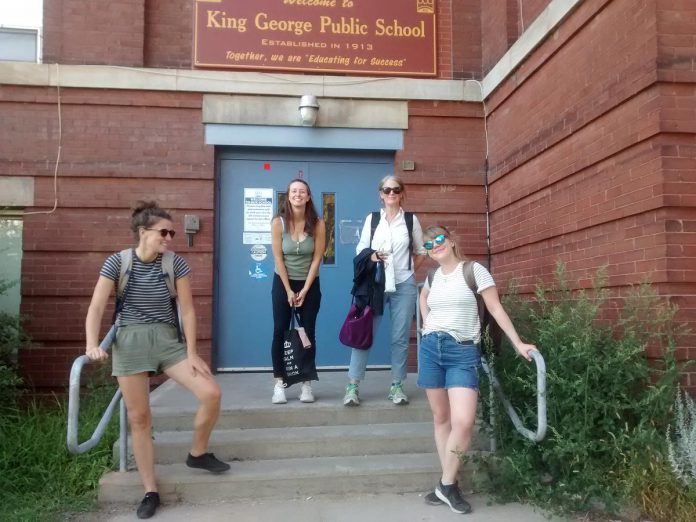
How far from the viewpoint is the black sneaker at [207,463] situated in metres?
3.63

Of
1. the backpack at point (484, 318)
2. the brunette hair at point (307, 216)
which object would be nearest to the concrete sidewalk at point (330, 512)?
the backpack at point (484, 318)

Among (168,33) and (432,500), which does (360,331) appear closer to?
(432,500)

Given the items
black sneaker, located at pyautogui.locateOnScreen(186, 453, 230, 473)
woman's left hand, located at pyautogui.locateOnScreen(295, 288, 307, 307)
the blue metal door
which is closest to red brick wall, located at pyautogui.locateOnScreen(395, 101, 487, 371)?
the blue metal door

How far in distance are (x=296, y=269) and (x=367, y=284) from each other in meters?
0.57

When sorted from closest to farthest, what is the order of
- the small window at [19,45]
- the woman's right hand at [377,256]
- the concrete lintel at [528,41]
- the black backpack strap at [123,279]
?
the black backpack strap at [123,279] < the woman's right hand at [377,256] < the concrete lintel at [528,41] < the small window at [19,45]

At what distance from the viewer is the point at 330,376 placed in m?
A: 5.71

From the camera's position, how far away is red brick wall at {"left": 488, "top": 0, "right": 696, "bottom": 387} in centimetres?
359

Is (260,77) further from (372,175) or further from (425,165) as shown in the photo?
(425,165)

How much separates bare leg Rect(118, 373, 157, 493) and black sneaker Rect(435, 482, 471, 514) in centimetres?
175

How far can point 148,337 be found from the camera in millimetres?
3357

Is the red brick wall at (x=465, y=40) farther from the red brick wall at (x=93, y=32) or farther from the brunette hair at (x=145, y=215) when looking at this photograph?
the brunette hair at (x=145, y=215)

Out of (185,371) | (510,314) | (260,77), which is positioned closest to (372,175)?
(260,77)

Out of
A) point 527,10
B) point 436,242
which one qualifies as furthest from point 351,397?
point 527,10

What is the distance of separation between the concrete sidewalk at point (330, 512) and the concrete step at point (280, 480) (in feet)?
0.19
